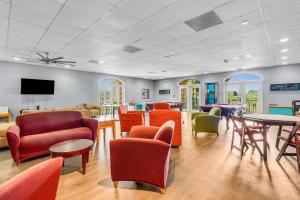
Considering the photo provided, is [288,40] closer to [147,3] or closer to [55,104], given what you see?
[147,3]

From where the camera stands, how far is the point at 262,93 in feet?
26.6

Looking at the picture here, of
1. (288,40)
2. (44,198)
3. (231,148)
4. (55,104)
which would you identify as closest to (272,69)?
(288,40)

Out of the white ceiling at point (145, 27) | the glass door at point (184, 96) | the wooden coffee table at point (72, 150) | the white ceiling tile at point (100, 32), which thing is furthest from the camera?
the glass door at point (184, 96)

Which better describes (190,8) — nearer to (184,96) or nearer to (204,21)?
(204,21)

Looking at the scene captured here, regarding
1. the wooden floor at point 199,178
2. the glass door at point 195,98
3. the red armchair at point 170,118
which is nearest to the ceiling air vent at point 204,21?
the red armchair at point 170,118

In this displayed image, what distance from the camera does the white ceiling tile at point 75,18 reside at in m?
2.89

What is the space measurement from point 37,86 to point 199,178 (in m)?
8.28

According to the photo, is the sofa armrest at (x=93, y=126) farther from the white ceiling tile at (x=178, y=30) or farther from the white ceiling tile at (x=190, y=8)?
the white ceiling tile at (x=190, y=8)

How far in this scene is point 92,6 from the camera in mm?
2693

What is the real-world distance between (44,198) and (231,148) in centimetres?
365

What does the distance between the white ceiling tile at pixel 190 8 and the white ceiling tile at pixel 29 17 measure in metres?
2.54

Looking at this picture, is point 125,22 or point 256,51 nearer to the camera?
point 125,22

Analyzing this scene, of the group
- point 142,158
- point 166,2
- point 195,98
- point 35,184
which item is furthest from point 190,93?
point 35,184

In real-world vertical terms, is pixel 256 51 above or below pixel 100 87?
above
